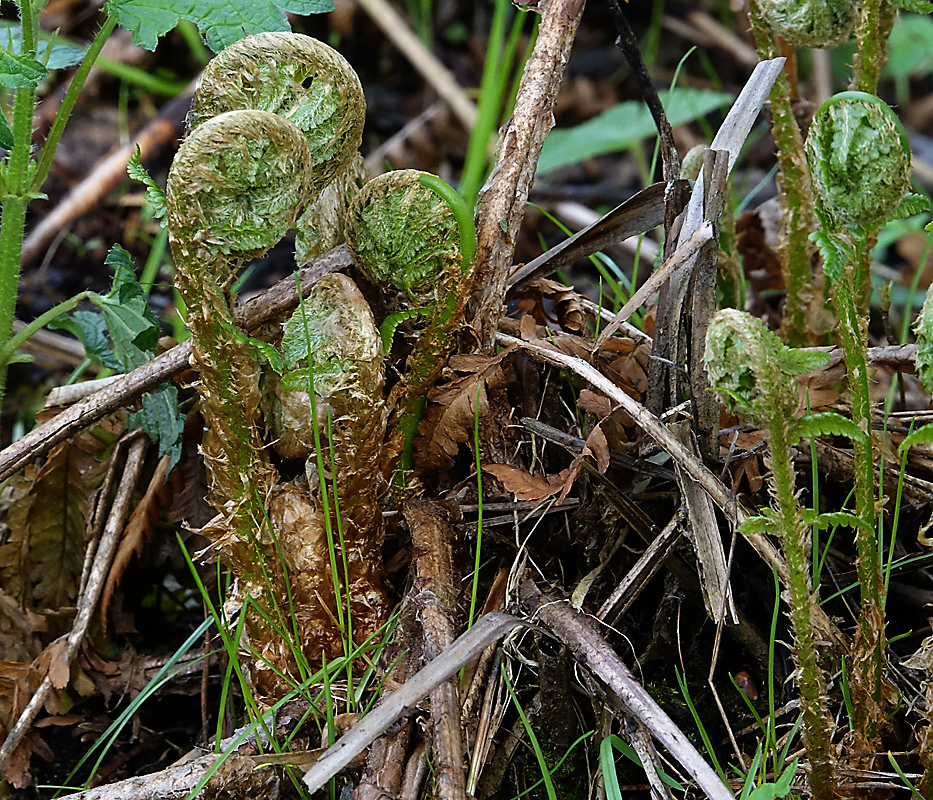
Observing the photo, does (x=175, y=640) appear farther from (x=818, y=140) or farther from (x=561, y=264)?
(x=818, y=140)

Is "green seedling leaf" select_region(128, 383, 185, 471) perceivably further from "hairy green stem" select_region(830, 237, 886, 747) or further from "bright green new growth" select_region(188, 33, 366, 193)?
"hairy green stem" select_region(830, 237, 886, 747)

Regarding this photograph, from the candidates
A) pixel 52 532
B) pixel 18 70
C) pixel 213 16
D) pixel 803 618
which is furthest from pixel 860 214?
pixel 52 532

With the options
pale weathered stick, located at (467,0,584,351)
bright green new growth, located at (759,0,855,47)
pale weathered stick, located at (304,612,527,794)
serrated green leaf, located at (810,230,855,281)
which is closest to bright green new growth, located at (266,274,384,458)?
pale weathered stick, located at (467,0,584,351)

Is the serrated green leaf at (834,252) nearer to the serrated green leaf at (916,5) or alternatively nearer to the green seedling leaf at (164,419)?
the serrated green leaf at (916,5)

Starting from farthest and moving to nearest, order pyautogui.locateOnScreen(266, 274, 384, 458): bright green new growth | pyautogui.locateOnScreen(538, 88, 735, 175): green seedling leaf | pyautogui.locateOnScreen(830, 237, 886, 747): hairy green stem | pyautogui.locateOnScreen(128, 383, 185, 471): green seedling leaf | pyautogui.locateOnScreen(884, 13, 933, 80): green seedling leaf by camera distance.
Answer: pyautogui.locateOnScreen(884, 13, 933, 80): green seedling leaf
pyautogui.locateOnScreen(538, 88, 735, 175): green seedling leaf
pyautogui.locateOnScreen(128, 383, 185, 471): green seedling leaf
pyautogui.locateOnScreen(266, 274, 384, 458): bright green new growth
pyautogui.locateOnScreen(830, 237, 886, 747): hairy green stem

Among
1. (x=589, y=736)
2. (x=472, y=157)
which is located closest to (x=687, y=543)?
(x=589, y=736)

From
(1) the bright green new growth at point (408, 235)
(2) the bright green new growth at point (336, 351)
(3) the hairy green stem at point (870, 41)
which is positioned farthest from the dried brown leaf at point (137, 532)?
(3) the hairy green stem at point (870, 41)

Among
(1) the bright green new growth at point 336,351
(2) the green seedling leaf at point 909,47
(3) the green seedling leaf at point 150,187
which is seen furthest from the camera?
(2) the green seedling leaf at point 909,47

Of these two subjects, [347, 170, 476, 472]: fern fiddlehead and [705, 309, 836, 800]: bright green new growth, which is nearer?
[705, 309, 836, 800]: bright green new growth
